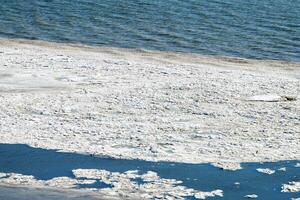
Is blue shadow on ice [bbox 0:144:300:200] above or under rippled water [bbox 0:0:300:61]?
above

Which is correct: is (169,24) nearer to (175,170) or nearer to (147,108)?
(147,108)

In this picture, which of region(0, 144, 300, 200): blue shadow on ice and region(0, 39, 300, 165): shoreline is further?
region(0, 39, 300, 165): shoreline

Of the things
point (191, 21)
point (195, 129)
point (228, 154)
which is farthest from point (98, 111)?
point (191, 21)

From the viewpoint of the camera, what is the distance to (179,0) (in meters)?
34.7

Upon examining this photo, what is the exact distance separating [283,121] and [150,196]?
16.2ft

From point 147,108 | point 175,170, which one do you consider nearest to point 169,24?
point 147,108

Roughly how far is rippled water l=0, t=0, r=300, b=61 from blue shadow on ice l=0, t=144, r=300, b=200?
1238 centimetres

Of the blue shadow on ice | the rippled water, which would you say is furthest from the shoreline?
the rippled water

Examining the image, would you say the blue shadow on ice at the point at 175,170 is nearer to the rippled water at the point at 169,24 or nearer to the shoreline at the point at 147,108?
the shoreline at the point at 147,108

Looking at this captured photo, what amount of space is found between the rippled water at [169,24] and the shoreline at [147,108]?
375cm

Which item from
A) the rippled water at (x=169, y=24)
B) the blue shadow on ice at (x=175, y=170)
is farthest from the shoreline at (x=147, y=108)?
the rippled water at (x=169, y=24)

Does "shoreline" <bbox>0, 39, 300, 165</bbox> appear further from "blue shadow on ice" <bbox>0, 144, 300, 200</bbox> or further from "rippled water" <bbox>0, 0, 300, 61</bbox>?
"rippled water" <bbox>0, 0, 300, 61</bbox>

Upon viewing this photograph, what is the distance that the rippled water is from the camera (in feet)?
84.1

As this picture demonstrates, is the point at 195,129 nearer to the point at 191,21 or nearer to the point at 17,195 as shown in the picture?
the point at 17,195
